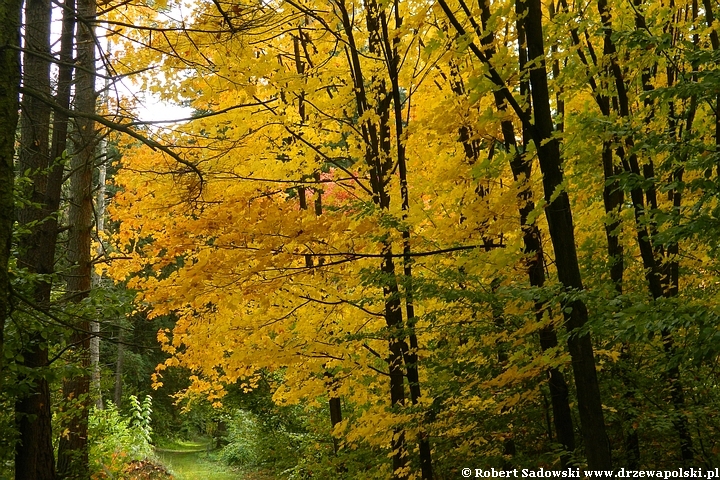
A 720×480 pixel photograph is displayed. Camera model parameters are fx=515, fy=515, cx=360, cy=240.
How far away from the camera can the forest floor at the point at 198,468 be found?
14.4 m

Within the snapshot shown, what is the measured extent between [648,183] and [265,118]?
4.67 m

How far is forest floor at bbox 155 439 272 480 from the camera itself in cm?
1443

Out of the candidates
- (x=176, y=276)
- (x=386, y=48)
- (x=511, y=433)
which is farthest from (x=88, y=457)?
(x=386, y=48)

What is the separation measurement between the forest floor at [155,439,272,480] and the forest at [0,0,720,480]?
7.58 meters

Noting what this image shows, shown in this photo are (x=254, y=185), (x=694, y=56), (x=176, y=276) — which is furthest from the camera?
(x=254, y=185)

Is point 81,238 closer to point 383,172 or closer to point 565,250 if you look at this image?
point 383,172

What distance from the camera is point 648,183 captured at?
2.93m

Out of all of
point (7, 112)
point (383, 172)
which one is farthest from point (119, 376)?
point (7, 112)

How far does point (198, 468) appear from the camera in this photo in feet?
55.9

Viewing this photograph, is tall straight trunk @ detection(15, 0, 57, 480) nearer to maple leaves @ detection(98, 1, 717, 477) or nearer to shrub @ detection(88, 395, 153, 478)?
maple leaves @ detection(98, 1, 717, 477)

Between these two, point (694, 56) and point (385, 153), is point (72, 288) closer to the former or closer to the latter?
point (385, 153)

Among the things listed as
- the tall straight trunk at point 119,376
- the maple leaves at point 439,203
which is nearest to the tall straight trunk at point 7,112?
the maple leaves at point 439,203

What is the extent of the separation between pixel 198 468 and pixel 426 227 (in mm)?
14934

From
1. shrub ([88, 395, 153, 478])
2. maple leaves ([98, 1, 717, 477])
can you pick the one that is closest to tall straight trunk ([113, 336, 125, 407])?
shrub ([88, 395, 153, 478])
